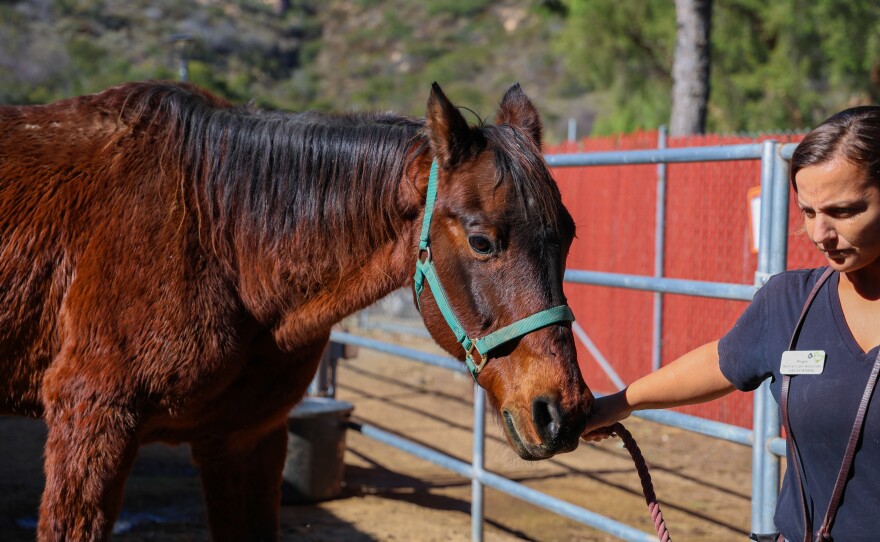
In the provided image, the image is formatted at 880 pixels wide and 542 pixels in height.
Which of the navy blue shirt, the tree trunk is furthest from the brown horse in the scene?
the tree trunk

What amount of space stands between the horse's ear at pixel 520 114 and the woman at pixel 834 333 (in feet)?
3.86

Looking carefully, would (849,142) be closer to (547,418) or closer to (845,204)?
(845,204)

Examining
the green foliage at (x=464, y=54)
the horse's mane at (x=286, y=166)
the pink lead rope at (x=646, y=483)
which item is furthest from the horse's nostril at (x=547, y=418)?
the green foliage at (x=464, y=54)

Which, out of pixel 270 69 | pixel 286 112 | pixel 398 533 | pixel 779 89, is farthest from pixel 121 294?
pixel 270 69

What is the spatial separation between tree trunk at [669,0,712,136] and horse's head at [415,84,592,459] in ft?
29.4

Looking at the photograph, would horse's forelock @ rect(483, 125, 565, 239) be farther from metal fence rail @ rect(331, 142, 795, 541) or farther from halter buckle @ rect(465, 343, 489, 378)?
metal fence rail @ rect(331, 142, 795, 541)

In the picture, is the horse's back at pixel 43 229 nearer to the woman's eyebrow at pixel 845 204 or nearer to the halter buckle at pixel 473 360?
the halter buckle at pixel 473 360

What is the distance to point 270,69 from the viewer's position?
43.8 metres

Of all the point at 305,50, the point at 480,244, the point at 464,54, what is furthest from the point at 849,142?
the point at 305,50

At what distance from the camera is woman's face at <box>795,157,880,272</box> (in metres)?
1.78

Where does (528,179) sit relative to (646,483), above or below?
above

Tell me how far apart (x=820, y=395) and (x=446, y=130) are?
132 centimetres

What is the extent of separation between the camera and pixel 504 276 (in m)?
2.53

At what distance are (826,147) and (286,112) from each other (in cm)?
207
